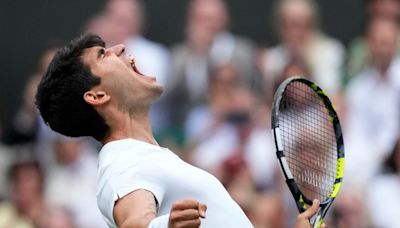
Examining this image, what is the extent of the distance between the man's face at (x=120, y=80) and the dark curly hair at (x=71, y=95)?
0.13 ft

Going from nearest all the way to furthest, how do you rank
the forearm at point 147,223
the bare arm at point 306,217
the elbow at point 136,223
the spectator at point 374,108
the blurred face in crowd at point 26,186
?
the forearm at point 147,223
the elbow at point 136,223
the bare arm at point 306,217
the spectator at point 374,108
the blurred face in crowd at point 26,186

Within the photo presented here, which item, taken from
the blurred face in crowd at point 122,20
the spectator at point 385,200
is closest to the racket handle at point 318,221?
the spectator at point 385,200

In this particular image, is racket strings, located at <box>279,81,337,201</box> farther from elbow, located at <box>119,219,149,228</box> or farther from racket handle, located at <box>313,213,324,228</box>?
elbow, located at <box>119,219,149,228</box>

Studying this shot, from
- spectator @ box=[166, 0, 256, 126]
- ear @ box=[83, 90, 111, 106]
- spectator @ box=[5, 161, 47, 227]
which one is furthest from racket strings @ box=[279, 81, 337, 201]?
spectator @ box=[5, 161, 47, 227]

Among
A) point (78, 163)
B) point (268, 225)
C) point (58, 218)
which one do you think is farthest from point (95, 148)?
point (268, 225)

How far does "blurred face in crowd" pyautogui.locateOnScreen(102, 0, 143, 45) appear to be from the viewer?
32.6 feet

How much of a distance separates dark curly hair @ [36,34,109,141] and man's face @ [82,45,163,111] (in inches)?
1.5

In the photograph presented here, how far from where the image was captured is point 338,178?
16.2 feet

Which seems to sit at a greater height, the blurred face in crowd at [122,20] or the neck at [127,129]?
the neck at [127,129]

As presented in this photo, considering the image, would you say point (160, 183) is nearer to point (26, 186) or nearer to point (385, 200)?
point (385, 200)

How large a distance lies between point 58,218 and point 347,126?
8.20 ft

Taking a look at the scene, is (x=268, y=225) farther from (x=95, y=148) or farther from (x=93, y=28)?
(x=93, y=28)

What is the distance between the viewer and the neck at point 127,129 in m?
4.69

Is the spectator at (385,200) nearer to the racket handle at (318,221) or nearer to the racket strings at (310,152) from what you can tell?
the racket strings at (310,152)
